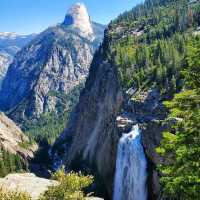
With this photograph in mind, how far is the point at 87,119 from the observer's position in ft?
556

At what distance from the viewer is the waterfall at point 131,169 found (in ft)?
311

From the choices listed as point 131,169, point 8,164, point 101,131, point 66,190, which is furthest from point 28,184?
point 8,164

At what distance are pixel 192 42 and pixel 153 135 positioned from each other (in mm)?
70443

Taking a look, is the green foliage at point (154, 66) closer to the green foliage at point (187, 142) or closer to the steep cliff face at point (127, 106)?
the steep cliff face at point (127, 106)

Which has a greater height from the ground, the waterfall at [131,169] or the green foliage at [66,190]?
the green foliage at [66,190]

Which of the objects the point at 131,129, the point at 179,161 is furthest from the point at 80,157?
the point at 179,161

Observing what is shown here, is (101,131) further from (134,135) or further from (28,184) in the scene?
(28,184)

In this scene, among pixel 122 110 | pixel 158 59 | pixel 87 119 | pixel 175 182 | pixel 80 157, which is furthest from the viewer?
pixel 87 119

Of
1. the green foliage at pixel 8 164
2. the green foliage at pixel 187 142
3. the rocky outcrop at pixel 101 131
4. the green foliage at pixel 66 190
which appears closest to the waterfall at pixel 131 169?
the rocky outcrop at pixel 101 131

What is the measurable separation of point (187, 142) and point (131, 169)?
73.7 m

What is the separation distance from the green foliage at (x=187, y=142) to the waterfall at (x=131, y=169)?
6912 cm

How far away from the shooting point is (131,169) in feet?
324

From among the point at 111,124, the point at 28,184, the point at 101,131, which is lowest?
the point at 28,184

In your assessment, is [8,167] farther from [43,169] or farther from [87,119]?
[43,169]
